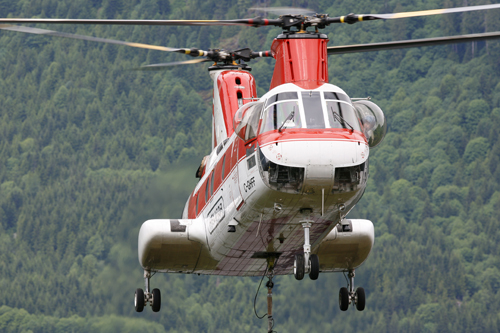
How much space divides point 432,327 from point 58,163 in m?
82.8

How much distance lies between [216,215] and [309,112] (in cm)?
521

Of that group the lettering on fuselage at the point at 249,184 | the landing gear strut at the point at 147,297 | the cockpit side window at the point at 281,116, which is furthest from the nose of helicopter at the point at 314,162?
the landing gear strut at the point at 147,297

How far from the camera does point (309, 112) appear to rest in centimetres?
2216

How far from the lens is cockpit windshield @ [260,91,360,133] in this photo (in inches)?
867

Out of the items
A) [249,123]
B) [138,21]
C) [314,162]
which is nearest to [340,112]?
[314,162]

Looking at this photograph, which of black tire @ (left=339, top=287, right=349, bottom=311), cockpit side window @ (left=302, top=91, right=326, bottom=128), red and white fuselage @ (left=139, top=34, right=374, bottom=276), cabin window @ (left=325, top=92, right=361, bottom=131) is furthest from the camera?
black tire @ (left=339, top=287, right=349, bottom=311)

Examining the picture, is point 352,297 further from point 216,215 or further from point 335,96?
point 335,96

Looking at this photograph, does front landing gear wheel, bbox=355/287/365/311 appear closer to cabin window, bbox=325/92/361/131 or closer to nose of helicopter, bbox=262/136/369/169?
cabin window, bbox=325/92/361/131

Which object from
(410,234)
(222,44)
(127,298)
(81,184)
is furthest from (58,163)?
(127,298)

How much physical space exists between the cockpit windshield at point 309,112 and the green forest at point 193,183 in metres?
23.2

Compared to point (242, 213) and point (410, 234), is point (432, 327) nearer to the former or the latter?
point (410, 234)

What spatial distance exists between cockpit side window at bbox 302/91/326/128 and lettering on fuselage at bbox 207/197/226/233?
4.40m

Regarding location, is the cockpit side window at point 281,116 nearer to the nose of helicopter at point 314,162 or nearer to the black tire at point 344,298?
the nose of helicopter at point 314,162

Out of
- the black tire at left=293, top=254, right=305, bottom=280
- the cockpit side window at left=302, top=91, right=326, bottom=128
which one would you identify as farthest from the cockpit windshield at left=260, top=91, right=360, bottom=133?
the black tire at left=293, top=254, right=305, bottom=280
